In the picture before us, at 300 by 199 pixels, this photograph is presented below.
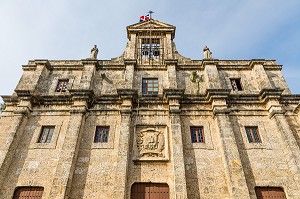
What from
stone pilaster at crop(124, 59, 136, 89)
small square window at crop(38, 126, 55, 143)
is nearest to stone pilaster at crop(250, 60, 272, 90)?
stone pilaster at crop(124, 59, 136, 89)

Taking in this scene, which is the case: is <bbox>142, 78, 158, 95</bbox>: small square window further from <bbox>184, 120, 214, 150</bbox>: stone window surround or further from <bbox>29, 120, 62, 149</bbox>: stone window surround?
<bbox>29, 120, 62, 149</bbox>: stone window surround

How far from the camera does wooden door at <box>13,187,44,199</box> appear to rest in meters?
12.8

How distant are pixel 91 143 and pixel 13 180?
469cm

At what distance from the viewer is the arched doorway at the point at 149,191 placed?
12789 mm

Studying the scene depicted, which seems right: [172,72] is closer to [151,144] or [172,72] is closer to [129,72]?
[129,72]

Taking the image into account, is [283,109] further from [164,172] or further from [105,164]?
[105,164]

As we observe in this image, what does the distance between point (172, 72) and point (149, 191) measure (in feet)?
28.3

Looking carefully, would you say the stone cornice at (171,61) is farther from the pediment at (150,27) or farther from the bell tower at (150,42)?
the pediment at (150,27)

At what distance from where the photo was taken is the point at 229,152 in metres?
13.6

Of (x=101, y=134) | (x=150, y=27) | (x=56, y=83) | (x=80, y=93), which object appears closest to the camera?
(x=101, y=134)

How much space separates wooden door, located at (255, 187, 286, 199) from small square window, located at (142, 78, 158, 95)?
8.92 m

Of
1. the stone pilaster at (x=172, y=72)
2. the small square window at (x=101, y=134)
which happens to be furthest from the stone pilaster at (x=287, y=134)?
the small square window at (x=101, y=134)

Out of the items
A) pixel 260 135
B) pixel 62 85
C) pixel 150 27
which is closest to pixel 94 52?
pixel 62 85

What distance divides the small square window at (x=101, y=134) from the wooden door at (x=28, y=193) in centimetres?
409
